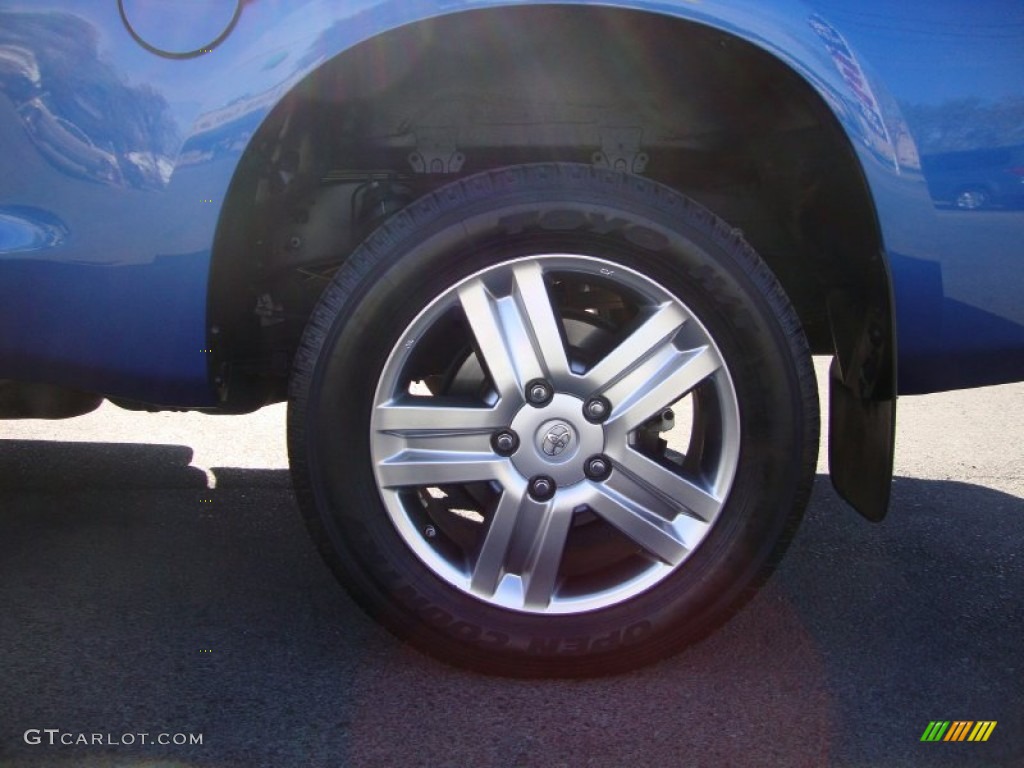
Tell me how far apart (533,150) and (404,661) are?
112 cm

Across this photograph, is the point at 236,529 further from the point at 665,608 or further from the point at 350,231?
the point at 665,608

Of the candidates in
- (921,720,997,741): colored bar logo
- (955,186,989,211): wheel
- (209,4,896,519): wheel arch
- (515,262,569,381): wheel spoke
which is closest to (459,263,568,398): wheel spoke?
(515,262,569,381): wheel spoke

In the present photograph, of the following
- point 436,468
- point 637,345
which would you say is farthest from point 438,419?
point 637,345

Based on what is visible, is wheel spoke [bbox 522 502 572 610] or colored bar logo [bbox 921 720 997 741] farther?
wheel spoke [bbox 522 502 572 610]

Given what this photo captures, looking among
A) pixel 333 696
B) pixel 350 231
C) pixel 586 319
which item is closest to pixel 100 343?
pixel 350 231

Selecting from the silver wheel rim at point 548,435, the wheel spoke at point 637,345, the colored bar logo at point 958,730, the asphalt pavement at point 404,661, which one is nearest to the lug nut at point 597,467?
the silver wheel rim at point 548,435

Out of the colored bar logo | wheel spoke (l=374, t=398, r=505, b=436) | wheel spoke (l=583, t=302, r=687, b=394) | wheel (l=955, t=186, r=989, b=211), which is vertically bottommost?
the colored bar logo

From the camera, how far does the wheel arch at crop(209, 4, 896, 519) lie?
2.25 metres

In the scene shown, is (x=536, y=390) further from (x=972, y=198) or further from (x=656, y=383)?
(x=972, y=198)

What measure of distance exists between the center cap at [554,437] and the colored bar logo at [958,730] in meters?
0.81

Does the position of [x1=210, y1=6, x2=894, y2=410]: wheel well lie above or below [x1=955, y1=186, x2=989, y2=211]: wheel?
above

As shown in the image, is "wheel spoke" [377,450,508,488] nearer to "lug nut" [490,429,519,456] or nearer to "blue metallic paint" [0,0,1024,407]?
"lug nut" [490,429,519,456]

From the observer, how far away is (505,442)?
90.4 inches

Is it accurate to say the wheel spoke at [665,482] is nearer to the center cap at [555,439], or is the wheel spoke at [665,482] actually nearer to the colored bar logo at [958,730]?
the center cap at [555,439]
